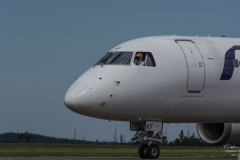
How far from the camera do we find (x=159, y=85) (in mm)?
30859

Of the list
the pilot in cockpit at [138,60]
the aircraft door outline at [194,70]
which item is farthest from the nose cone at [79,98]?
the aircraft door outline at [194,70]

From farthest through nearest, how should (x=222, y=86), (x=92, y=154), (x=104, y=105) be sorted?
(x=92, y=154)
(x=222, y=86)
(x=104, y=105)

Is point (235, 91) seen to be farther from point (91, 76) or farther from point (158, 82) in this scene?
point (91, 76)

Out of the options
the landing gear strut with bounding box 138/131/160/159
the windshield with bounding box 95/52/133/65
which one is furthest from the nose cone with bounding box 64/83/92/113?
the landing gear strut with bounding box 138/131/160/159

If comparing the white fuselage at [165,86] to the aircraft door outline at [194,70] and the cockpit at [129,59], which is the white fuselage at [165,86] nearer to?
the aircraft door outline at [194,70]

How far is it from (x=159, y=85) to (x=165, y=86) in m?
0.29

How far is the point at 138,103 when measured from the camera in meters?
30.7

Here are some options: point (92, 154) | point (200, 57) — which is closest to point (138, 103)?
point (200, 57)

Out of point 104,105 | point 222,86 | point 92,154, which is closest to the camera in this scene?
point 104,105

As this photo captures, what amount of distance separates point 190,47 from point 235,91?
8.56 feet

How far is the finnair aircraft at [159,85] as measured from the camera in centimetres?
3027

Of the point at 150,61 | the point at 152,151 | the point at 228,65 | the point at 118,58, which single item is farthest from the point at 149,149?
the point at 228,65

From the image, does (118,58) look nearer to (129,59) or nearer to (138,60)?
(129,59)

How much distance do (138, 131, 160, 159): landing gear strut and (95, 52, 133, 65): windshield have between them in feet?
9.69
